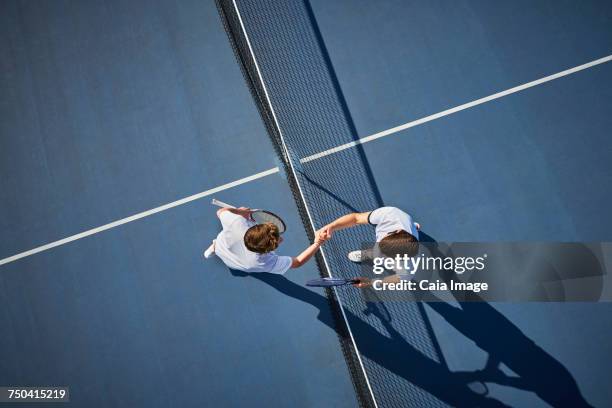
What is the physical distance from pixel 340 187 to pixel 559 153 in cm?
333

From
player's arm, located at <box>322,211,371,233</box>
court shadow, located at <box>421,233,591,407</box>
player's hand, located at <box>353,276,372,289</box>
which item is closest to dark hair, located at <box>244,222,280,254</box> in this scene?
player's arm, located at <box>322,211,371,233</box>

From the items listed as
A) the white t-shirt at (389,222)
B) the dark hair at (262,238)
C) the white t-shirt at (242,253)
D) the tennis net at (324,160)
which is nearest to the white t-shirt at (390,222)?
the white t-shirt at (389,222)

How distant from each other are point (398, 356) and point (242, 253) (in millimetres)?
2749

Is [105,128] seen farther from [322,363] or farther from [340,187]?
[322,363]

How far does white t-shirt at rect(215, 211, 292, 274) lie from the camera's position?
490 cm

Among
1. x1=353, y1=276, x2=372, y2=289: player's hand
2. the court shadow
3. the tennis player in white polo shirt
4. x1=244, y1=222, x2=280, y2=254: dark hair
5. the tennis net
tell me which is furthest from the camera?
the tennis net

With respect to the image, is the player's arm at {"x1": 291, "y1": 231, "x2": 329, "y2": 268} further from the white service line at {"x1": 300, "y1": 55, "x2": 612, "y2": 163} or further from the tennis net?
the white service line at {"x1": 300, "y1": 55, "x2": 612, "y2": 163}

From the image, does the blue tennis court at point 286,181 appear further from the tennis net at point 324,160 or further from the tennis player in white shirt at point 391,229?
the tennis player in white shirt at point 391,229

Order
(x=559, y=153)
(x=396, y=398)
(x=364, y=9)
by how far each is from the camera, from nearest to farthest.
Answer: (x=396, y=398) < (x=559, y=153) < (x=364, y=9)

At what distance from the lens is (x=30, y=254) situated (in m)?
6.24

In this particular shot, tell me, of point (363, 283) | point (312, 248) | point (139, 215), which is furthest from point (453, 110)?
point (139, 215)

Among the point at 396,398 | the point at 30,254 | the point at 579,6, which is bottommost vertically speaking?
the point at 396,398

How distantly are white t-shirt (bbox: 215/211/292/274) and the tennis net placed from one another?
100cm

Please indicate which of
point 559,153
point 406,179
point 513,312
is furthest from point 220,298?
point 559,153
